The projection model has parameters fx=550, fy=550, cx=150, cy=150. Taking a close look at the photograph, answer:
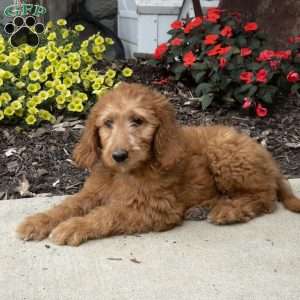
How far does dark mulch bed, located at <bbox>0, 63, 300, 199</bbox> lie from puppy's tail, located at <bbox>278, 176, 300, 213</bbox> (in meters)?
0.67

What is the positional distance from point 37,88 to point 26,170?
3.16 feet

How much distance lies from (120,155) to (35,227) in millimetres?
730

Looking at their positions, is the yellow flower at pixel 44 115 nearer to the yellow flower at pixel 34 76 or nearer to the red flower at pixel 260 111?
the yellow flower at pixel 34 76

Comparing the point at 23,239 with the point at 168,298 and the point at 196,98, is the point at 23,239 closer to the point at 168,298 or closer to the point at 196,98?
the point at 168,298

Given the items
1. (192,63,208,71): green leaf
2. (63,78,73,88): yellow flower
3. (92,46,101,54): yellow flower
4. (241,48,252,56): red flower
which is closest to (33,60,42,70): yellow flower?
(63,78,73,88): yellow flower

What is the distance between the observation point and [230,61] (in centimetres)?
555

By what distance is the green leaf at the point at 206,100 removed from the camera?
5.48m

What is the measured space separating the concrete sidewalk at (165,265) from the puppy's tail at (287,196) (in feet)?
0.85

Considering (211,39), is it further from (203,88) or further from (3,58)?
(3,58)

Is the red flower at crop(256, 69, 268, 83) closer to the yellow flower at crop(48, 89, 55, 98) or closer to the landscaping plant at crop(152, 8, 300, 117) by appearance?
the landscaping plant at crop(152, 8, 300, 117)

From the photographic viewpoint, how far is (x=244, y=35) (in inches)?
232

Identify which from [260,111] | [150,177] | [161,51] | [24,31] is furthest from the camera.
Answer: [161,51]

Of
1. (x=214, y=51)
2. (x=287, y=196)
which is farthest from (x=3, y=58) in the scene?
(x=287, y=196)

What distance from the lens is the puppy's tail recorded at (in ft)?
12.8
